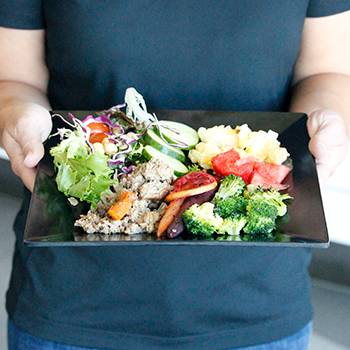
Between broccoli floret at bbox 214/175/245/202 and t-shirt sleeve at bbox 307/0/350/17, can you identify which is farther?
t-shirt sleeve at bbox 307/0/350/17

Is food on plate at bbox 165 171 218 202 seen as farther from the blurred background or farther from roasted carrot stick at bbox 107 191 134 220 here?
the blurred background

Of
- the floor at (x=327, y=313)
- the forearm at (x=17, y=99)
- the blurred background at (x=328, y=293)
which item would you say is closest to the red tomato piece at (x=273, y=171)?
the forearm at (x=17, y=99)

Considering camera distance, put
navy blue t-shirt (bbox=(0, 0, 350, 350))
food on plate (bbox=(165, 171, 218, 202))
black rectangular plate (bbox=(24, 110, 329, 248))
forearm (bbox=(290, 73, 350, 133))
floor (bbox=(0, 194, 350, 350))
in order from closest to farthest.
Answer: black rectangular plate (bbox=(24, 110, 329, 248)) < food on plate (bbox=(165, 171, 218, 202)) < navy blue t-shirt (bbox=(0, 0, 350, 350)) < forearm (bbox=(290, 73, 350, 133)) < floor (bbox=(0, 194, 350, 350))

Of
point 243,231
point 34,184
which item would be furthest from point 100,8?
point 243,231

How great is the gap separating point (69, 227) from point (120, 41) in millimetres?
317

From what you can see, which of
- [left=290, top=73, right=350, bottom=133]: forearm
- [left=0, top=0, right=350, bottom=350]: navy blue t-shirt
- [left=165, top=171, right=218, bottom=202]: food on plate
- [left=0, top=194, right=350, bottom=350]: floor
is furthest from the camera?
[left=0, top=194, right=350, bottom=350]: floor

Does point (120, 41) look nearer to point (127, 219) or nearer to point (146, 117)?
point (146, 117)

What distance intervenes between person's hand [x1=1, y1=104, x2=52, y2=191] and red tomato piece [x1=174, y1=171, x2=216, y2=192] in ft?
0.64

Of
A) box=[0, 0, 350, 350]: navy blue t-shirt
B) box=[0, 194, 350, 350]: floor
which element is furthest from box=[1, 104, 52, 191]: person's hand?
box=[0, 194, 350, 350]: floor

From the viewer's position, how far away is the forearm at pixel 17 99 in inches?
41.1

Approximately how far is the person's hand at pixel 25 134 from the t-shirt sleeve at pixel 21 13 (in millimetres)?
146

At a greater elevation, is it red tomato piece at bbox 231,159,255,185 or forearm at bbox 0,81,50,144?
red tomato piece at bbox 231,159,255,185

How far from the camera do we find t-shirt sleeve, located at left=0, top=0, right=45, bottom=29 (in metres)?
1.08

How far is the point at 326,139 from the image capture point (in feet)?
3.19
